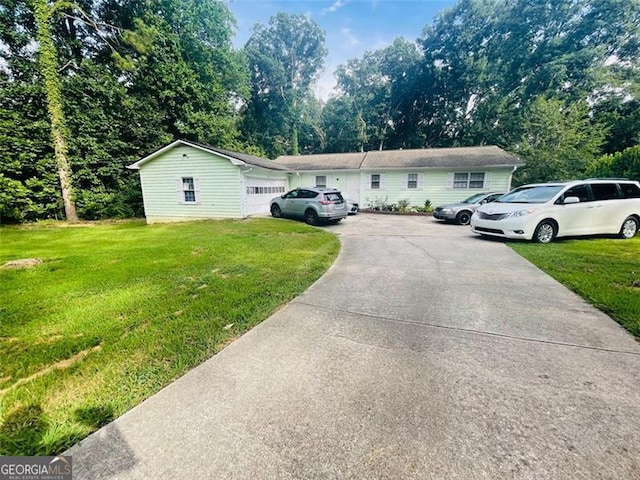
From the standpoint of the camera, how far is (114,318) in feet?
11.0

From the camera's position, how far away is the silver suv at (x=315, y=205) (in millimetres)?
11242

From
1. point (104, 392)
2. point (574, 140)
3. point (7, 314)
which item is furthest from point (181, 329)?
point (574, 140)

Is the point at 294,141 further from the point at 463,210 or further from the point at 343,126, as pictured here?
the point at 463,210

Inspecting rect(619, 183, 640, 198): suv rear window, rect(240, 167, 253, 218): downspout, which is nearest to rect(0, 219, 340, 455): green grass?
rect(240, 167, 253, 218): downspout

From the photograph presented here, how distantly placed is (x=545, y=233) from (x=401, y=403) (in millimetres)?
7813

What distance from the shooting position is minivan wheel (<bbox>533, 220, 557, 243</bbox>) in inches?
285

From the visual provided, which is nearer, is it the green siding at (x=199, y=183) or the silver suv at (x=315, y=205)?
the silver suv at (x=315, y=205)

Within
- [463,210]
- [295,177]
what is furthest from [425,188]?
[295,177]

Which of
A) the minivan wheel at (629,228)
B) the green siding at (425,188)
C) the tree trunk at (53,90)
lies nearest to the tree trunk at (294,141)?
the green siding at (425,188)

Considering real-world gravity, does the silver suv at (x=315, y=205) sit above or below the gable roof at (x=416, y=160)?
below

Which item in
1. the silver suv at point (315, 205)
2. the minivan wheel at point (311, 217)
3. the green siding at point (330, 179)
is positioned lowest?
the minivan wheel at point (311, 217)

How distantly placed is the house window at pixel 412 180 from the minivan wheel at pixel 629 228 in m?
9.74

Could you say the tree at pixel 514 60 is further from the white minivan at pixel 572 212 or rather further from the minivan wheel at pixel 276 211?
the minivan wheel at pixel 276 211

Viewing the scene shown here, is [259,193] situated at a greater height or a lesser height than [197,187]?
lesser
